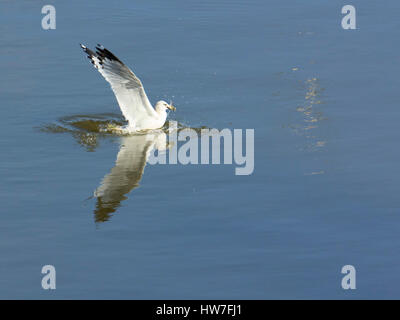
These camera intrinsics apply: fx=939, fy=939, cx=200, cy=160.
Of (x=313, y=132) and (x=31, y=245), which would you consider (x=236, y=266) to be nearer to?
(x=31, y=245)

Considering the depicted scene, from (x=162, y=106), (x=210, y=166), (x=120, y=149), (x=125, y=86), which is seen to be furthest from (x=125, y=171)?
(x=162, y=106)

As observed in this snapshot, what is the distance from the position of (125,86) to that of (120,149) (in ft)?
4.00

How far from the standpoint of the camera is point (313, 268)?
1103 cm

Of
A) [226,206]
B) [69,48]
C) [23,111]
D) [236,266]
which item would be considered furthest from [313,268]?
[69,48]

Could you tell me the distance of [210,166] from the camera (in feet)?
47.3

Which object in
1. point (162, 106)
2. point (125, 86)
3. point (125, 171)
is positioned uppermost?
point (125, 86)

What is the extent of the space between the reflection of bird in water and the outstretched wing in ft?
1.31

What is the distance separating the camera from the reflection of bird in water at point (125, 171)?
42.7ft

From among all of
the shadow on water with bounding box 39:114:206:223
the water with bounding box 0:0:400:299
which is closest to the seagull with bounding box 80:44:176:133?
the shadow on water with bounding box 39:114:206:223

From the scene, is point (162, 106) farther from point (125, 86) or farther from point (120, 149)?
point (120, 149)

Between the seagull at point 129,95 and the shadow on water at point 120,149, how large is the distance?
204 millimetres

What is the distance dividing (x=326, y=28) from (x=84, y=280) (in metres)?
12.8

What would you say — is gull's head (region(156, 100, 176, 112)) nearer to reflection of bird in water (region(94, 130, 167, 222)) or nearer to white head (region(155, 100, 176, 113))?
white head (region(155, 100, 176, 113))
